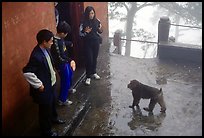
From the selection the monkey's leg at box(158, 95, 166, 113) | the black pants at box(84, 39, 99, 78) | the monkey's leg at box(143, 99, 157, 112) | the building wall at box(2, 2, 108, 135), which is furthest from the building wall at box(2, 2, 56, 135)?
the monkey's leg at box(158, 95, 166, 113)

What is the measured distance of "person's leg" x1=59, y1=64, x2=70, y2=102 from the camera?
22.2 feet

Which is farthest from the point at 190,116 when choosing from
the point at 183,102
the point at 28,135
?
the point at 28,135

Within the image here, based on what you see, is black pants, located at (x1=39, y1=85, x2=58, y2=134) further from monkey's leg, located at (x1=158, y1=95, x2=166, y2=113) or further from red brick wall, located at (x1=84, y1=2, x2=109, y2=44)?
red brick wall, located at (x1=84, y1=2, x2=109, y2=44)

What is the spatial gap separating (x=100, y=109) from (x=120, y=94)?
92 cm

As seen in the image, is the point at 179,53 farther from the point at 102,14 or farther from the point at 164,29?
the point at 102,14

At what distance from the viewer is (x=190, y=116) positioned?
720 centimetres

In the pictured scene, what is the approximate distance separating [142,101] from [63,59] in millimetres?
2405

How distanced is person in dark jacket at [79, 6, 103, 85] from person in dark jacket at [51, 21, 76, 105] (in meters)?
1.06

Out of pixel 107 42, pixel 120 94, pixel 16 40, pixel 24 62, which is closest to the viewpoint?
pixel 16 40

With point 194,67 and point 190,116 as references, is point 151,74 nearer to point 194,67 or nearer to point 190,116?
point 194,67

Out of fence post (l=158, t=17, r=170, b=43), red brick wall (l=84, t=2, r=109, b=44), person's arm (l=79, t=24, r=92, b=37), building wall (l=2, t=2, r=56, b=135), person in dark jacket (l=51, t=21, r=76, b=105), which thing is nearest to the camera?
building wall (l=2, t=2, r=56, b=135)

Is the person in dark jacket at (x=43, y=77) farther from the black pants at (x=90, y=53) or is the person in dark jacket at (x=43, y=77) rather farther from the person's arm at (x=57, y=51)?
the black pants at (x=90, y=53)

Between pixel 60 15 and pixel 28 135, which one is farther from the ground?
pixel 60 15

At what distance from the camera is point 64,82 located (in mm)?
6879
